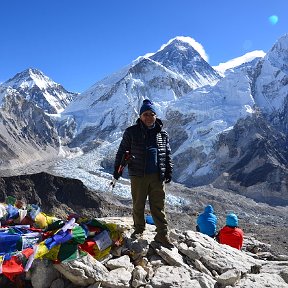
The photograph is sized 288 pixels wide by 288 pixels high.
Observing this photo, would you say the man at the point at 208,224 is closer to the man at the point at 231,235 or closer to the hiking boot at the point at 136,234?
the man at the point at 231,235

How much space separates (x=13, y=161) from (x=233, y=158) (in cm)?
6514

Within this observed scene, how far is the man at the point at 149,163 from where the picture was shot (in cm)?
679

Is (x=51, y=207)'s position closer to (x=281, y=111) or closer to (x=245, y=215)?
(x=245, y=215)

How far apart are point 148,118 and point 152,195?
1178mm

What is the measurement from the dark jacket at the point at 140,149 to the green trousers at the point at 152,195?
0.37 ft

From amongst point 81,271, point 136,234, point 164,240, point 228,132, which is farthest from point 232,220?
point 228,132

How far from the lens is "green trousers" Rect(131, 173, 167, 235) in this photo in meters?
6.83

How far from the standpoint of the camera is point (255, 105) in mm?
154625

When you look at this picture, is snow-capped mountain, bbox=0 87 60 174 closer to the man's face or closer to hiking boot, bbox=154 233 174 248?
hiking boot, bbox=154 233 174 248

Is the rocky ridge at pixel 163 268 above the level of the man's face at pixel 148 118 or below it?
below

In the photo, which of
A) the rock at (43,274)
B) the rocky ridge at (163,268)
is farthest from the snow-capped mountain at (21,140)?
the rock at (43,274)

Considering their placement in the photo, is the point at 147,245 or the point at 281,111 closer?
the point at 147,245

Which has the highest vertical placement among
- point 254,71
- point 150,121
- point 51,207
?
point 254,71

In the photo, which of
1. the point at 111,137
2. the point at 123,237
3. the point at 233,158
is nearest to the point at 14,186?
the point at 123,237
